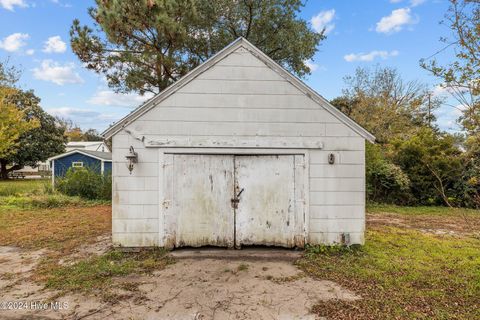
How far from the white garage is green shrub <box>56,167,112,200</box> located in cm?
828

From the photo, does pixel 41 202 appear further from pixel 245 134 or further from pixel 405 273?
pixel 405 273

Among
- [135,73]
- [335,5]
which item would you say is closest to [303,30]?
[335,5]

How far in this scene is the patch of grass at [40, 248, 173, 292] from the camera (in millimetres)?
4191

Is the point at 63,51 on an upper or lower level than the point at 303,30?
lower

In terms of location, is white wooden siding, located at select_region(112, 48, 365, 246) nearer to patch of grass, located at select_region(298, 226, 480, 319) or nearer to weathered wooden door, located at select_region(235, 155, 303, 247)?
weathered wooden door, located at select_region(235, 155, 303, 247)

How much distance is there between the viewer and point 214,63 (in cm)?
556

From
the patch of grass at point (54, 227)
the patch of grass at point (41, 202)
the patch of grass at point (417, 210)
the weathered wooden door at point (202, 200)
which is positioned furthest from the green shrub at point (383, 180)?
the patch of grass at point (41, 202)

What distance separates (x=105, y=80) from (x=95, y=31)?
6.09ft

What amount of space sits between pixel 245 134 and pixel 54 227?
638cm

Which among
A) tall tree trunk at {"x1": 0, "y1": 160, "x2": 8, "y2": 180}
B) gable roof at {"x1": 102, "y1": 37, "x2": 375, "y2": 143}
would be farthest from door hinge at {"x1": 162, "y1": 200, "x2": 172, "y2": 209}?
tall tree trunk at {"x1": 0, "y1": 160, "x2": 8, "y2": 180}

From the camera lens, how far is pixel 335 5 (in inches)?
435

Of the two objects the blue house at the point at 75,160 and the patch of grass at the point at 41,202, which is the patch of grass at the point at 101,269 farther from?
the blue house at the point at 75,160

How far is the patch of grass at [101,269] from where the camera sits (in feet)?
13.8

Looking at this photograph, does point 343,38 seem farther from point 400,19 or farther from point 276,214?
point 276,214
